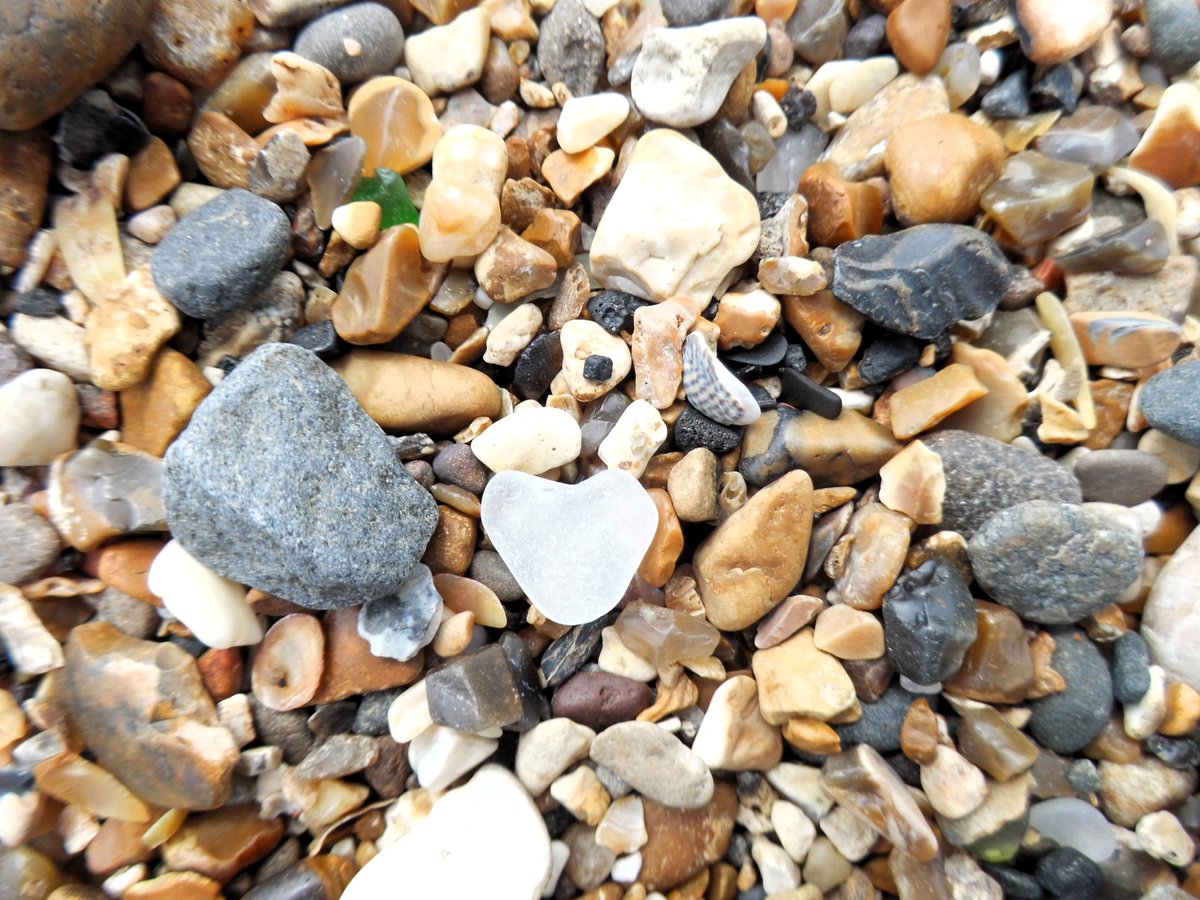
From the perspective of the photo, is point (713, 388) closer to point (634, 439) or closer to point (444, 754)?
point (634, 439)

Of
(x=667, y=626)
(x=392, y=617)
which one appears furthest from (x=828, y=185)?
→ (x=392, y=617)

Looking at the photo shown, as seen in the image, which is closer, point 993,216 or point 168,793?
point 168,793

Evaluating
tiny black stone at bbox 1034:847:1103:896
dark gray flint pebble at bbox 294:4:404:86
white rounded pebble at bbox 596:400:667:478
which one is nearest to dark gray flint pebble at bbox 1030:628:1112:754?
tiny black stone at bbox 1034:847:1103:896

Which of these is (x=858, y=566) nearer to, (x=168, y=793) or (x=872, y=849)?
(x=872, y=849)

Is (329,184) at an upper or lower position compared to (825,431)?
upper

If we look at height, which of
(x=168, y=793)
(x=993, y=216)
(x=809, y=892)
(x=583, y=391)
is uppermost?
(x=993, y=216)

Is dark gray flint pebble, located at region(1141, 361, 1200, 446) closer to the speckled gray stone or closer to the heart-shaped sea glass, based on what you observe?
the heart-shaped sea glass
